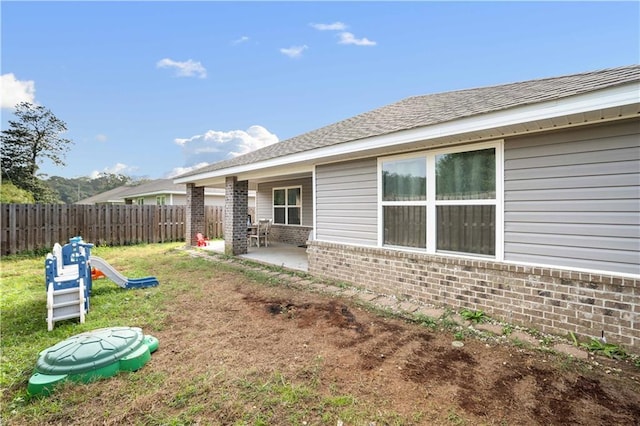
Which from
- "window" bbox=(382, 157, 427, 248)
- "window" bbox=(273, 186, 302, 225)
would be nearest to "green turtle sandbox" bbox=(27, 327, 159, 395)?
"window" bbox=(382, 157, 427, 248)

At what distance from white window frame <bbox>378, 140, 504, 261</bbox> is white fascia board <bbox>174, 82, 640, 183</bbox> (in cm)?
52

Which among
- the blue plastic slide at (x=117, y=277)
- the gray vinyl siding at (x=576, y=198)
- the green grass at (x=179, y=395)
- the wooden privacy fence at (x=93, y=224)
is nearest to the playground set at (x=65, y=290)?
the green grass at (x=179, y=395)

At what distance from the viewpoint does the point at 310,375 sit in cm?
287

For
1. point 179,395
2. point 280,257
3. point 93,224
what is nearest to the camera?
point 179,395

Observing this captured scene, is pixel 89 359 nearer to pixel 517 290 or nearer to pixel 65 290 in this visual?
pixel 65 290

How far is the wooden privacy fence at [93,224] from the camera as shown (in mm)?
10023

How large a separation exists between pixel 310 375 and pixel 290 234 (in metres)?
9.68

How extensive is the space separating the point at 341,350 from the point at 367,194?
3200mm

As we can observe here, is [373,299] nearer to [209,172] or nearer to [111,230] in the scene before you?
[209,172]

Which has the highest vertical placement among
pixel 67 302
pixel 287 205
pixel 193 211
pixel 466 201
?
pixel 287 205

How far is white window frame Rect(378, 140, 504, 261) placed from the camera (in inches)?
161

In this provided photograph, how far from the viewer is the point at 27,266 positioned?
335 inches

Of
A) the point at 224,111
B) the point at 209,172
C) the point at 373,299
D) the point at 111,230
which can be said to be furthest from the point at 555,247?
the point at 224,111

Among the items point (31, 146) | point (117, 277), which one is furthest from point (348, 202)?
point (31, 146)
